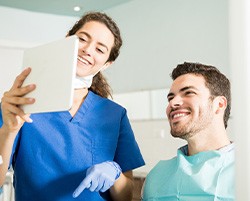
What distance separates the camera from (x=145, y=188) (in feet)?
4.38

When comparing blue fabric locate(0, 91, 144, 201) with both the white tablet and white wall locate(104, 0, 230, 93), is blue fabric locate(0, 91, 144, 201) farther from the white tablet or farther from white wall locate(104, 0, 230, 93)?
white wall locate(104, 0, 230, 93)

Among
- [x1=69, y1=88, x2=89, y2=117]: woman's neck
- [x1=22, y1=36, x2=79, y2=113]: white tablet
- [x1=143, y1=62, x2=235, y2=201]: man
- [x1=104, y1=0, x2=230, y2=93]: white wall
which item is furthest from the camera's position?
[x1=104, y1=0, x2=230, y2=93]: white wall

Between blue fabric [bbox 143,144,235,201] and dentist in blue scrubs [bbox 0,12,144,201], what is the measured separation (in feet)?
0.32

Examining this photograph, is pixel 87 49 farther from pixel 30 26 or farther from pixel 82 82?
pixel 30 26

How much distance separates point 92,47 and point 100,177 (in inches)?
16.5

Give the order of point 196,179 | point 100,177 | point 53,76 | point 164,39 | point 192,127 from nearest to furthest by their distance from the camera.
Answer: point 53,76 < point 100,177 < point 196,179 < point 192,127 < point 164,39

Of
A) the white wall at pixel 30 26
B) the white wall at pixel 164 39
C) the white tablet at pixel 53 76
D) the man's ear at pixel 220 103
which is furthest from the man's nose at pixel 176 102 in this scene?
the white wall at pixel 30 26

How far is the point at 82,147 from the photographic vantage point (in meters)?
1.18

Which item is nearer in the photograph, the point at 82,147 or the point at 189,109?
the point at 82,147

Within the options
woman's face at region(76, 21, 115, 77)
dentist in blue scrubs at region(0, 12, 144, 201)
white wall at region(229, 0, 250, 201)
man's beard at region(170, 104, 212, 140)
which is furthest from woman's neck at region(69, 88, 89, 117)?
white wall at region(229, 0, 250, 201)

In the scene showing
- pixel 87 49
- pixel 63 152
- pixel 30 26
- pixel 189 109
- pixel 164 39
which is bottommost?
pixel 63 152

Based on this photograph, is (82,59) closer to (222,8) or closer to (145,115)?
(222,8)

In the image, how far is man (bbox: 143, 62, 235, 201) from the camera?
117cm

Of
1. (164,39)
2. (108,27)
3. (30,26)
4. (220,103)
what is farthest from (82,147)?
(30,26)
